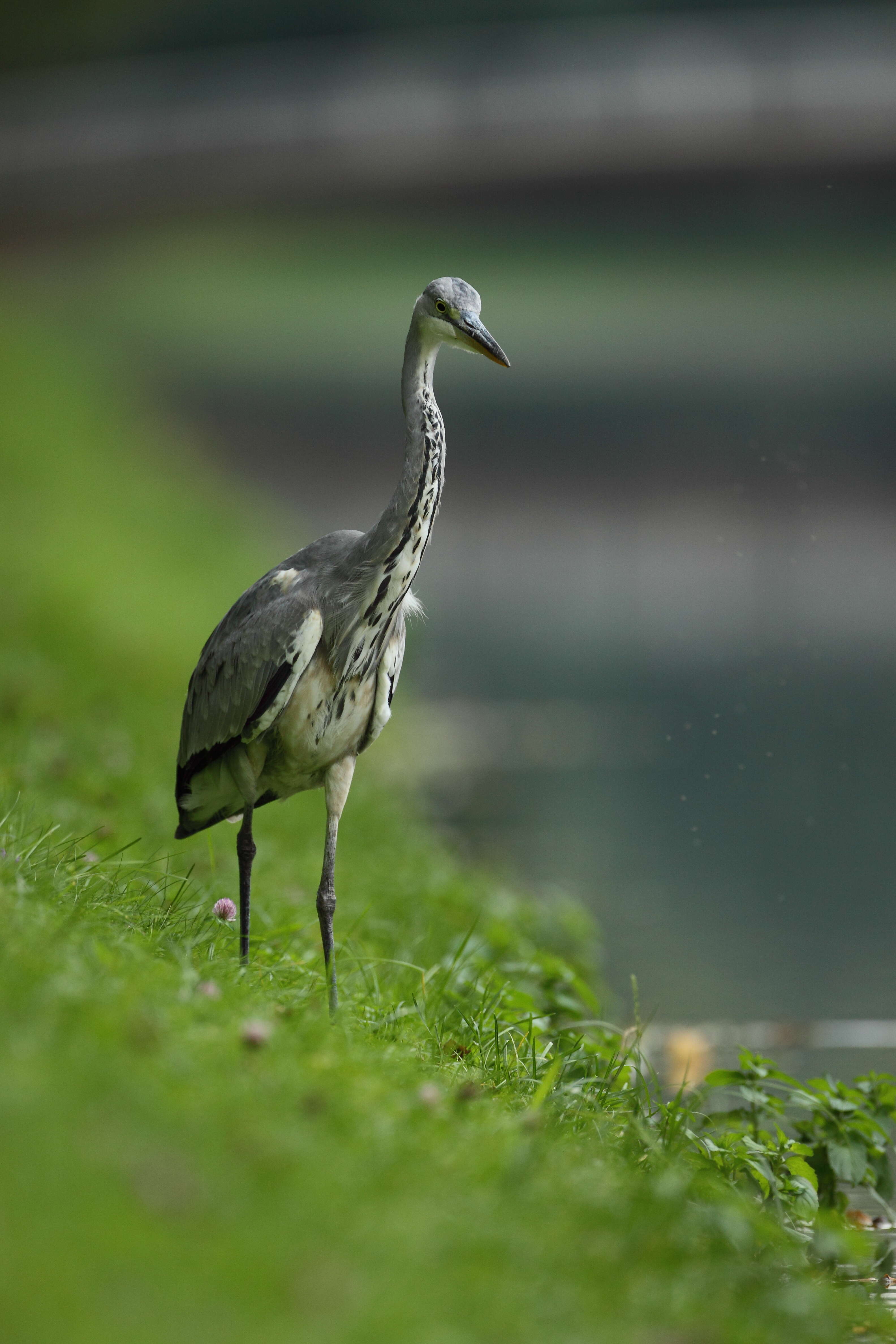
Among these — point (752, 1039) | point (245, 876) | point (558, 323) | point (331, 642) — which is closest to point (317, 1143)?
point (245, 876)

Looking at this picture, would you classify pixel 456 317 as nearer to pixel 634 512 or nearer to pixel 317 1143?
pixel 317 1143

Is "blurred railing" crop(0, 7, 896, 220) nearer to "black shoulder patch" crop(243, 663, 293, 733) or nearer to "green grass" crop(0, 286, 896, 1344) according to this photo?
"green grass" crop(0, 286, 896, 1344)

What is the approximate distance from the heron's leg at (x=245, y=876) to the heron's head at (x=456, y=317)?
125cm

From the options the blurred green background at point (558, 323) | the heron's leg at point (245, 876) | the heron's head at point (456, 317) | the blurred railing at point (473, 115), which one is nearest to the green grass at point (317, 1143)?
the heron's leg at point (245, 876)

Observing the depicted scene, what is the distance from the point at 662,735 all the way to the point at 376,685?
661 cm

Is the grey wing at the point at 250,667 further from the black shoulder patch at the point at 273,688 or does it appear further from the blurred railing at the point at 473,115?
the blurred railing at the point at 473,115

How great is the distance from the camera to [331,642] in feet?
11.7

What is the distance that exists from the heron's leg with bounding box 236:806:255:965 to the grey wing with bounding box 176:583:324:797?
0.66ft

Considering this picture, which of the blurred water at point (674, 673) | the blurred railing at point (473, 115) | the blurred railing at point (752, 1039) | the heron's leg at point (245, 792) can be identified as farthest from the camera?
the blurred railing at point (473, 115)

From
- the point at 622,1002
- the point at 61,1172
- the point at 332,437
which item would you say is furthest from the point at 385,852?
the point at 332,437

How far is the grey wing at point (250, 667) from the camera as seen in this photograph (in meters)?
3.53

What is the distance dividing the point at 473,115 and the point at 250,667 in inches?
691

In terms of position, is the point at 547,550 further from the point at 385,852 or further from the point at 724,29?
the point at 385,852

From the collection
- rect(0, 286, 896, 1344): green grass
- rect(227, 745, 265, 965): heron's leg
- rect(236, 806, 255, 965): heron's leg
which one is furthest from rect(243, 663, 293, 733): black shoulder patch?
rect(0, 286, 896, 1344): green grass
